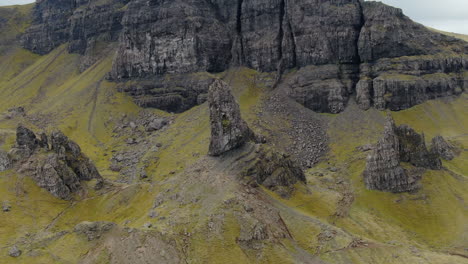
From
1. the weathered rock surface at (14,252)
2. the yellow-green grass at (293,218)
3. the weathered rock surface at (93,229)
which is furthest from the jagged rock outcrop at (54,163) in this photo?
the weathered rock surface at (14,252)

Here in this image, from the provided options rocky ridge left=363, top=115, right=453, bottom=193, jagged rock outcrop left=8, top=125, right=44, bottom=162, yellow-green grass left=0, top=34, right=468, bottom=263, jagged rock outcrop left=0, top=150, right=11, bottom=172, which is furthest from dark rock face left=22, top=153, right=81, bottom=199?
rocky ridge left=363, top=115, right=453, bottom=193

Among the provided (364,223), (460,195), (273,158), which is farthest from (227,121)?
(460,195)

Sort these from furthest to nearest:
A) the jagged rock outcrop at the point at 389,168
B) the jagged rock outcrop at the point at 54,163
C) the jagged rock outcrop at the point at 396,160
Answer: the jagged rock outcrop at the point at 396,160 → the jagged rock outcrop at the point at 389,168 → the jagged rock outcrop at the point at 54,163

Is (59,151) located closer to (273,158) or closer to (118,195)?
(118,195)

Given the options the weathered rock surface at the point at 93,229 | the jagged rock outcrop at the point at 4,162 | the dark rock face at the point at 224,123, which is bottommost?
the weathered rock surface at the point at 93,229

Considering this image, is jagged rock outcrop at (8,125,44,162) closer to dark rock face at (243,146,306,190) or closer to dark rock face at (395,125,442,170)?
dark rock face at (243,146,306,190)

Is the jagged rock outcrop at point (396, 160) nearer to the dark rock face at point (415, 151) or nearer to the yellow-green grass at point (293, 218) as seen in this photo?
the dark rock face at point (415, 151)
